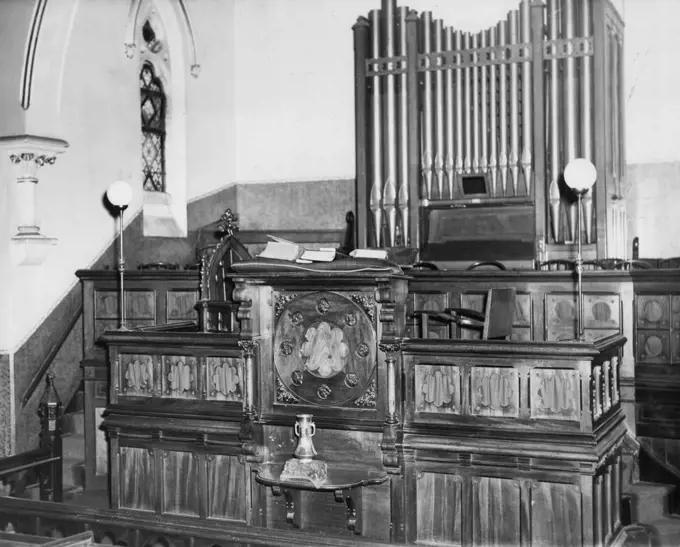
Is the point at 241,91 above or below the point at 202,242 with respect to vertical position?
above

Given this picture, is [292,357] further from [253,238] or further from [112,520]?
[253,238]

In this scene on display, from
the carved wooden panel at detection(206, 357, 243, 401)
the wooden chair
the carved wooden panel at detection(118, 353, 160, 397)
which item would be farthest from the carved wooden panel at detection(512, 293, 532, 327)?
the carved wooden panel at detection(118, 353, 160, 397)

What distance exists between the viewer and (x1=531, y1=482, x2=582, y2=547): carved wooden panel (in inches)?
183

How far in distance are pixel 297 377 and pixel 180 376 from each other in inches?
32.3

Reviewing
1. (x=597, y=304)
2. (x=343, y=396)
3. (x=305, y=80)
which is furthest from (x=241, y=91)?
(x=343, y=396)

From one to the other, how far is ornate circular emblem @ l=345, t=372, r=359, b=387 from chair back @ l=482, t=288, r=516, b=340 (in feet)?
3.00

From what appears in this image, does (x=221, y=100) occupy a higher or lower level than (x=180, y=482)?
higher

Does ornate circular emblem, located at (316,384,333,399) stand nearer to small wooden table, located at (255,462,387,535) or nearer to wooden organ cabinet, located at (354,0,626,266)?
small wooden table, located at (255,462,387,535)

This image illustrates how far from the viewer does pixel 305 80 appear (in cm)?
992

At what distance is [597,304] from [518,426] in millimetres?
2145

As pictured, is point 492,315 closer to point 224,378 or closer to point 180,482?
point 224,378

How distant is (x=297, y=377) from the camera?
5.23 m

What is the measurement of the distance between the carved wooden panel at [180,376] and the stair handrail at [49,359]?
6.42 ft

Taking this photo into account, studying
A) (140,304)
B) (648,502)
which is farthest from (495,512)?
(140,304)
